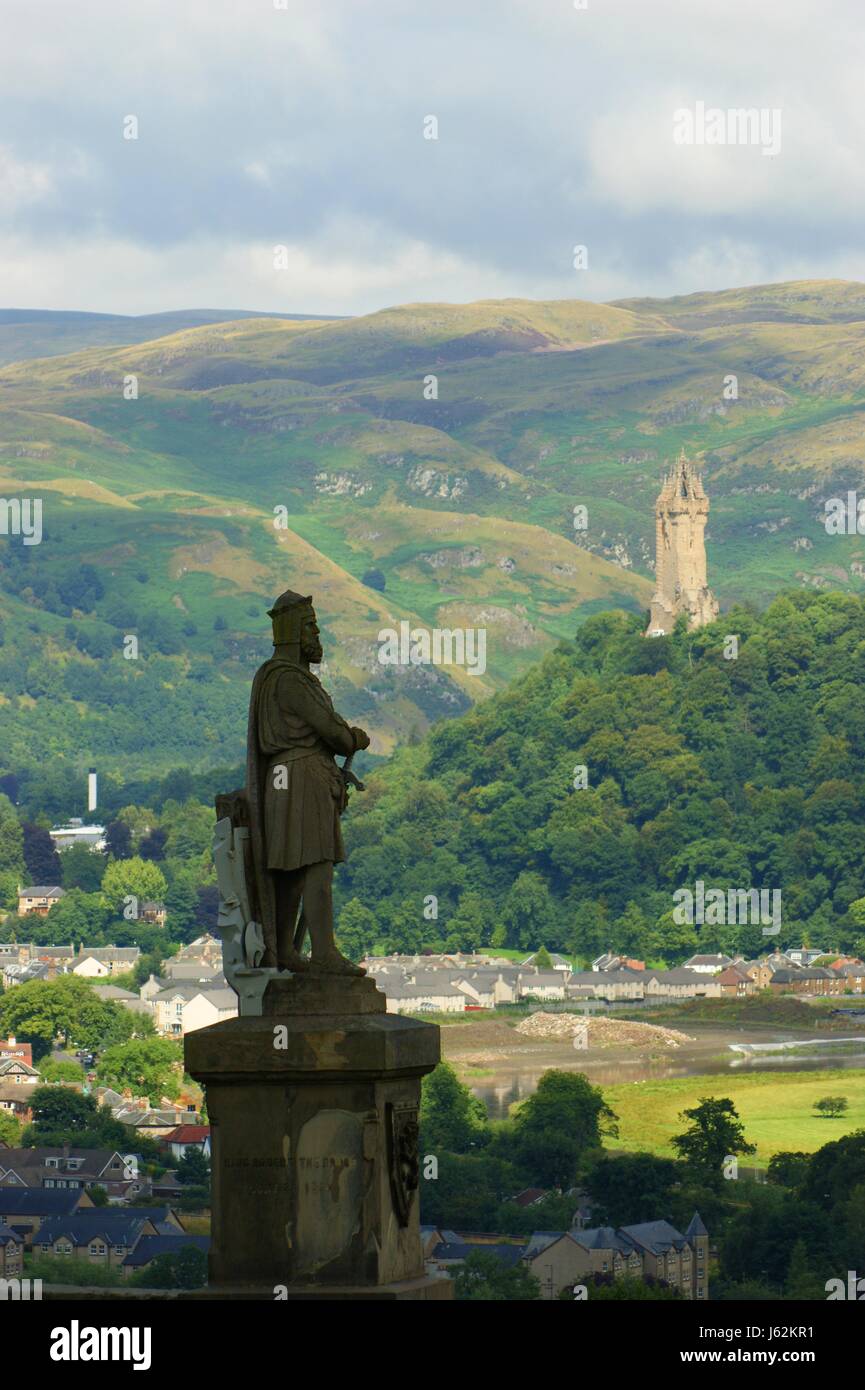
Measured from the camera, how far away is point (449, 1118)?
12038 cm

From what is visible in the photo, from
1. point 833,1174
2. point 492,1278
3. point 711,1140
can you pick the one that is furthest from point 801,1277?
point 711,1140

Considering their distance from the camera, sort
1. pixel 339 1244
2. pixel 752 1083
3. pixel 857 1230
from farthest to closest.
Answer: pixel 752 1083, pixel 857 1230, pixel 339 1244

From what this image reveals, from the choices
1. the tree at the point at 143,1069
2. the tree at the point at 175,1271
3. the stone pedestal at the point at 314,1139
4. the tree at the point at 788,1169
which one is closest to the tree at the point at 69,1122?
the tree at the point at 143,1069

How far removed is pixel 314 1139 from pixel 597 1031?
158061 mm

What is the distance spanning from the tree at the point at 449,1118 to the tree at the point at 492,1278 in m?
25.4

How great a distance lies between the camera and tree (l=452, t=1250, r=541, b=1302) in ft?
253

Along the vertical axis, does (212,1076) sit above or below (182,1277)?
above

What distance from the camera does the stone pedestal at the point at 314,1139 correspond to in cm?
1917

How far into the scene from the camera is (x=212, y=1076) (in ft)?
63.7

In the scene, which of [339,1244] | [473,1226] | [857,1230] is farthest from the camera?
[473,1226]

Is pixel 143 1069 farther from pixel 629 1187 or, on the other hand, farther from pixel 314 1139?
pixel 314 1139
